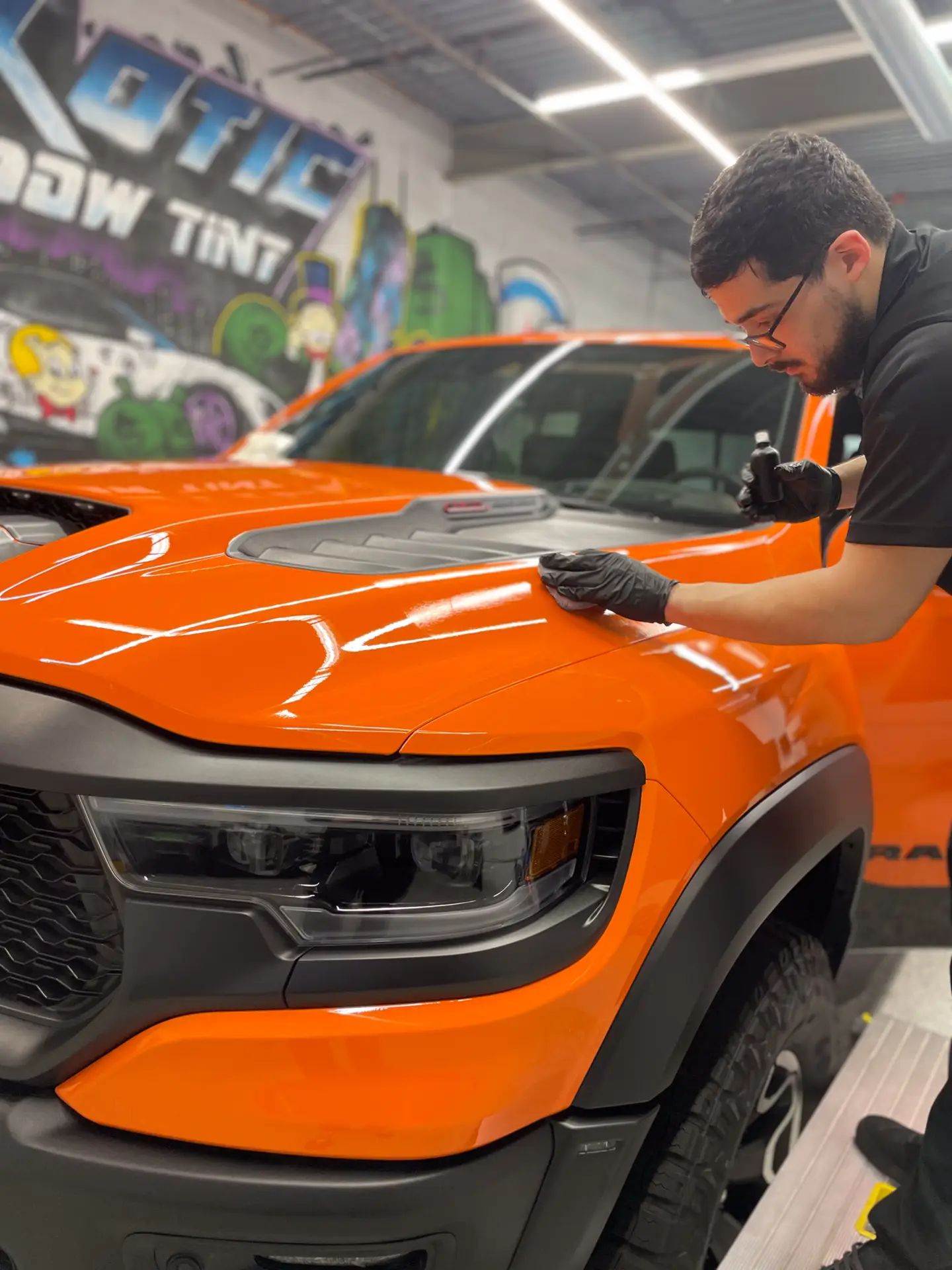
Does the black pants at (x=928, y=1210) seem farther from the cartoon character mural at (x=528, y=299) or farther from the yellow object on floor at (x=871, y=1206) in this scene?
the cartoon character mural at (x=528, y=299)

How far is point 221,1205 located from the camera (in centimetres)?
93

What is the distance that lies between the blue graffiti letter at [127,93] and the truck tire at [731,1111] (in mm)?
7166

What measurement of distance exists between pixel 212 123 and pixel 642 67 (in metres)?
3.32

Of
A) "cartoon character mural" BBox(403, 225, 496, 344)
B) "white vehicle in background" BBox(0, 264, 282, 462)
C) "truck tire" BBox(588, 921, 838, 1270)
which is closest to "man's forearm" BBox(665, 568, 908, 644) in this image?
"truck tire" BBox(588, 921, 838, 1270)

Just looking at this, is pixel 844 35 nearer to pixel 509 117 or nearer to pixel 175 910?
pixel 509 117

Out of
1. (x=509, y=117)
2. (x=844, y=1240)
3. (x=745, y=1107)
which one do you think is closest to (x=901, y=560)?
(x=745, y=1107)

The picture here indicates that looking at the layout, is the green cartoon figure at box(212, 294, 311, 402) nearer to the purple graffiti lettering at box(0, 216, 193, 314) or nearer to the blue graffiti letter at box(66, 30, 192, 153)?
the purple graffiti lettering at box(0, 216, 193, 314)

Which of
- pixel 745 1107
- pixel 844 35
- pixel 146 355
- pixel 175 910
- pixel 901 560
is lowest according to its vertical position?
pixel 745 1107

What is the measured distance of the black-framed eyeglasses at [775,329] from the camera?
1.38 m

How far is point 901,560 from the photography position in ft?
4.13

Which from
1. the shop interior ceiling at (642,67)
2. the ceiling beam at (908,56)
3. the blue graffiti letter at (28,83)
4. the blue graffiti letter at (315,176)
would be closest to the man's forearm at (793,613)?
the ceiling beam at (908,56)

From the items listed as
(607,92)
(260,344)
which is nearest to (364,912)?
(260,344)

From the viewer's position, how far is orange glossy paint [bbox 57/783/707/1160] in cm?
93

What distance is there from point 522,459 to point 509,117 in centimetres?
831
